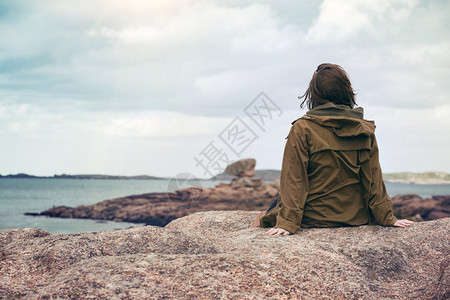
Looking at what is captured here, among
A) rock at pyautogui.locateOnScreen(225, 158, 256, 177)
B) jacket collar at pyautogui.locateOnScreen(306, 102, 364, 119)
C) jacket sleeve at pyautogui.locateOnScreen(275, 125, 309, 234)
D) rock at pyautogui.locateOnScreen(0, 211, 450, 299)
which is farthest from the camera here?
rock at pyautogui.locateOnScreen(225, 158, 256, 177)

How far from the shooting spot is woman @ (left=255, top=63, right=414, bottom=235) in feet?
14.6

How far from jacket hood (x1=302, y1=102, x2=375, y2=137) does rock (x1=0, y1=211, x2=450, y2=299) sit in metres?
1.13

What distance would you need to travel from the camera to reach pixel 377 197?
462 cm

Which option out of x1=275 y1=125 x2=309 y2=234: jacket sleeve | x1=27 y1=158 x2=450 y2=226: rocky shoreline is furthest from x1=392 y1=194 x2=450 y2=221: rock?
x1=275 y1=125 x2=309 y2=234: jacket sleeve

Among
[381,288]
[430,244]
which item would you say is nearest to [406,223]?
[430,244]

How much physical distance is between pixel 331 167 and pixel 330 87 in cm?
92

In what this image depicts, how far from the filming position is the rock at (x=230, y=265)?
9.31ft

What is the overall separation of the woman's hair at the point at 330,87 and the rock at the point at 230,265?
4.99 feet

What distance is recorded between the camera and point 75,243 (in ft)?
12.0

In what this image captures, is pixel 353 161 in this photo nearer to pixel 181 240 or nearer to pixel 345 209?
pixel 345 209

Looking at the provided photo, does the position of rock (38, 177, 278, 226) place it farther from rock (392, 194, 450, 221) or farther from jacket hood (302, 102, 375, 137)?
jacket hood (302, 102, 375, 137)

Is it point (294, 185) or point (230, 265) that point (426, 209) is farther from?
point (230, 265)

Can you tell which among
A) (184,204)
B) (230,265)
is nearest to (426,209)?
(184,204)

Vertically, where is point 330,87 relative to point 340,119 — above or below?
above
